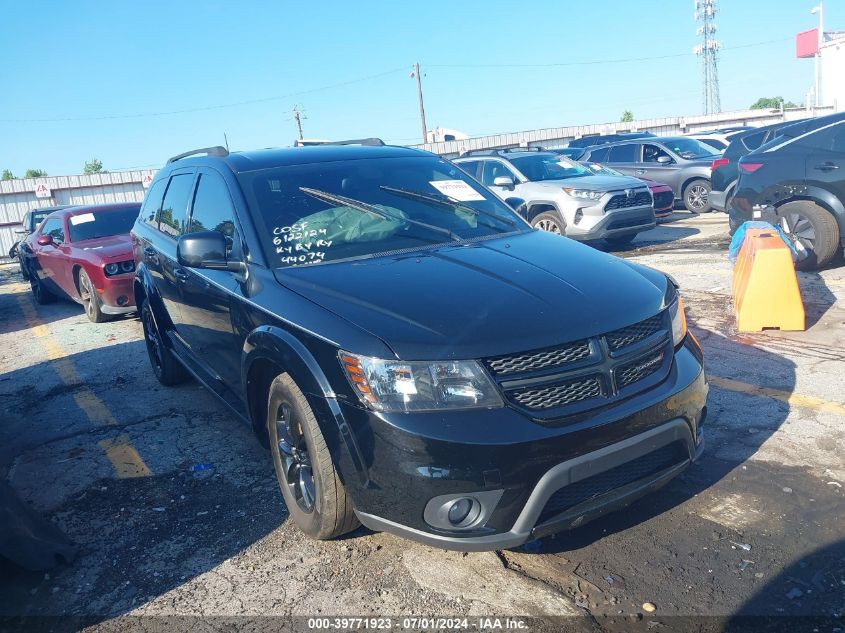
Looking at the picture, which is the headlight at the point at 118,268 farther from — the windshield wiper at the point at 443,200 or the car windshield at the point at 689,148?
the car windshield at the point at 689,148

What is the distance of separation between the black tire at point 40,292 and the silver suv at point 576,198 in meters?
7.20

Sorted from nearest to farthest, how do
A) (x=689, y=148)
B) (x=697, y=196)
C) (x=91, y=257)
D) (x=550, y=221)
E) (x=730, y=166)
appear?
(x=91, y=257), (x=550, y=221), (x=730, y=166), (x=697, y=196), (x=689, y=148)

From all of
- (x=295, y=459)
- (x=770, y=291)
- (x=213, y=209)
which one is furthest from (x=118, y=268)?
(x=770, y=291)

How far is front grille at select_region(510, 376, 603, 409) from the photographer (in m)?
2.58

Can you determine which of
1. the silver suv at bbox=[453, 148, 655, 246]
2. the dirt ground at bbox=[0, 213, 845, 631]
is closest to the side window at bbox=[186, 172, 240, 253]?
the dirt ground at bbox=[0, 213, 845, 631]

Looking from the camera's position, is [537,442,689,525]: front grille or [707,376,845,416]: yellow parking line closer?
[537,442,689,525]: front grille

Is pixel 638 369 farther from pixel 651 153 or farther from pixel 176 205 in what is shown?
pixel 651 153

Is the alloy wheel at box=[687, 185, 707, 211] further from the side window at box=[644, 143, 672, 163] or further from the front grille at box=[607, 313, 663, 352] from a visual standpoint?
the front grille at box=[607, 313, 663, 352]

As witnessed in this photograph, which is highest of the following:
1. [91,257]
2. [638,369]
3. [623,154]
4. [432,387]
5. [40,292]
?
[623,154]

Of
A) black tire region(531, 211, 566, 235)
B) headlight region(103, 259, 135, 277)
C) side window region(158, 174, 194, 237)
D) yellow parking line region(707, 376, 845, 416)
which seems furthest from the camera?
black tire region(531, 211, 566, 235)

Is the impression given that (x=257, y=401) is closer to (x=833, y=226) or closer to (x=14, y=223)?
(x=833, y=226)

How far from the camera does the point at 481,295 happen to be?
2945 millimetres

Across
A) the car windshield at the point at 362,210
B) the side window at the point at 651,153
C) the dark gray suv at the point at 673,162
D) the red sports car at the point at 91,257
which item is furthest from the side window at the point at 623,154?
the car windshield at the point at 362,210

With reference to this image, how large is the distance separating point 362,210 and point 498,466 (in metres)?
1.87
